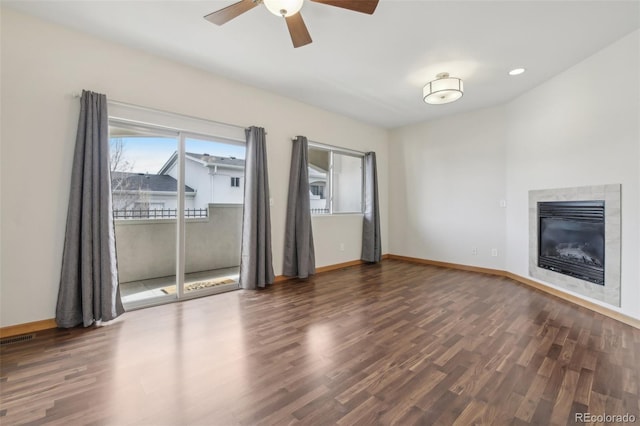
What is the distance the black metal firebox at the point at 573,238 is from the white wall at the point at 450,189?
795 mm

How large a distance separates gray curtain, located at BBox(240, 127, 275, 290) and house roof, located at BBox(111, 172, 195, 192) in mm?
784

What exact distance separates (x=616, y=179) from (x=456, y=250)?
103 inches

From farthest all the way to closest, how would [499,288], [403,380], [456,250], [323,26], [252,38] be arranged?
[456,250]
[499,288]
[252,38]
[323,26]
[403,380]

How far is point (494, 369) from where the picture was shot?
1.96 meters

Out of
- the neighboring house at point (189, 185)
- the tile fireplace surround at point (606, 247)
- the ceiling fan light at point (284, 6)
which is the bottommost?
the tile fireplace surround at point (606, 247)

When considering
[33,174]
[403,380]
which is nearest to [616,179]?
[403,380]

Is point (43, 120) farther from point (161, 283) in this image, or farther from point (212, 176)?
point (161, 283)

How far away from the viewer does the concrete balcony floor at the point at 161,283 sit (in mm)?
3320

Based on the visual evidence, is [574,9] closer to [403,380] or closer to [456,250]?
[403,380]

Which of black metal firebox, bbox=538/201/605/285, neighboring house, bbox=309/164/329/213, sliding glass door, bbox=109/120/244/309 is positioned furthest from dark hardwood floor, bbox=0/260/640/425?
neighboring house, bbox=309/164/329/213

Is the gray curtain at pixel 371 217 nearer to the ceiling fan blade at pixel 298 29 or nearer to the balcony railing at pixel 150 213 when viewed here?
the balcony railing at pixel 150 213

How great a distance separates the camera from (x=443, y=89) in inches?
138

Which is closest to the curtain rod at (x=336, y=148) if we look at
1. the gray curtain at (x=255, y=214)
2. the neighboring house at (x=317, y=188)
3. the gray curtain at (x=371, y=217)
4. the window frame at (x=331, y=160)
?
the window frame at (x=331, y=160)

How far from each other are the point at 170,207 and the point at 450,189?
4.83 meters
